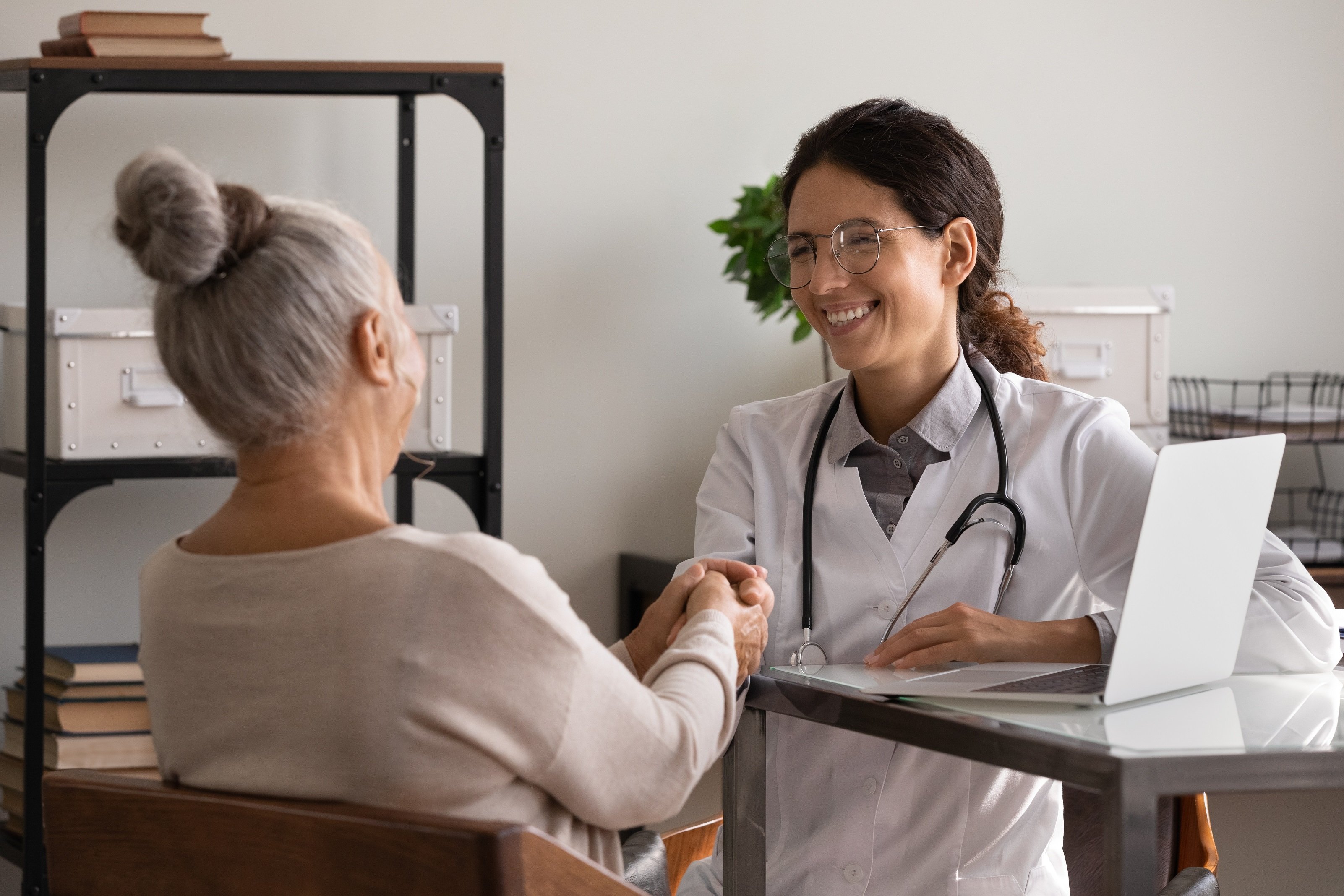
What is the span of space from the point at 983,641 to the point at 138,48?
158cm

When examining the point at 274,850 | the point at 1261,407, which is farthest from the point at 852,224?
the point at 1261,407

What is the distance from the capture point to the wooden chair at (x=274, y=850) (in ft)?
2.47

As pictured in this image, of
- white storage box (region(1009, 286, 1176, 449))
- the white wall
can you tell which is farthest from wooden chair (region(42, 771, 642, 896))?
white storage box (region(1009, 286, 1176, 449))

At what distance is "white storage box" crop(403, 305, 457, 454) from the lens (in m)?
2.18

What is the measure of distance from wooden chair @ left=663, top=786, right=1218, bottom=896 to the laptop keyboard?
40 cm

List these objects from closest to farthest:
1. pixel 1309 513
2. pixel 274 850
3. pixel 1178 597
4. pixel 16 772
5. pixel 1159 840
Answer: pixel 274 850, pixel 1178 597, pixel 1159 840, pixel 16 772, pixel 1309 513

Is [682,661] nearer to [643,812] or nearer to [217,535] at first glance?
[643,812]

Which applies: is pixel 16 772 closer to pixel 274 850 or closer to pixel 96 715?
pixel 96 715

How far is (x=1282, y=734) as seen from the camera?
91 cm

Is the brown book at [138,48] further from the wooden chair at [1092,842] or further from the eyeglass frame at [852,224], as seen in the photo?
the wooden chair at [1092,842]

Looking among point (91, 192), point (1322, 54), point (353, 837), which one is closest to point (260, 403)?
point (353, 837)

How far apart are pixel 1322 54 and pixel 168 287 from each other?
115 inches

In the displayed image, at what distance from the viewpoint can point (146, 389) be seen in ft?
6.75

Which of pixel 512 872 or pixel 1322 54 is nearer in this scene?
pixel 512 872
